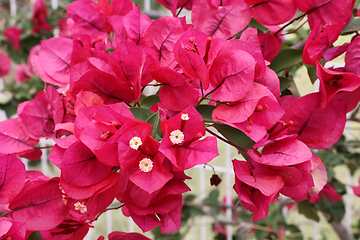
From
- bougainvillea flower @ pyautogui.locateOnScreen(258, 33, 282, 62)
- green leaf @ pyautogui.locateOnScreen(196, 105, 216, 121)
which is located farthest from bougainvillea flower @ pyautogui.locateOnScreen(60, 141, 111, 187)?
bougainvillea flower @ pyautogui.locateOnScreen(258, 33, 282, 62)

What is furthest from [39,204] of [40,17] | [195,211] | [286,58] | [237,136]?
[40,17]

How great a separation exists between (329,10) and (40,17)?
1276 millimetres

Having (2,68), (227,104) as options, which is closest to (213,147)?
(227,104)

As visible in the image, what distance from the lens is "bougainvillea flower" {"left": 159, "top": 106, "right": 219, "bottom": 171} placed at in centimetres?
26

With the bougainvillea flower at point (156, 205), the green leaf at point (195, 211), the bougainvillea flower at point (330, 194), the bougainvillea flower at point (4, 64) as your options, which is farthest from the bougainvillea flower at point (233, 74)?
the bougainvillea flower at point (4, 64)

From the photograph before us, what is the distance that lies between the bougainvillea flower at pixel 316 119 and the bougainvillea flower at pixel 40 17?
1.27 meters

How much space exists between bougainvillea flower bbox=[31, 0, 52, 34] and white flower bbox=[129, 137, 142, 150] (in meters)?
1.24

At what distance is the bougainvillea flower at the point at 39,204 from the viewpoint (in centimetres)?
33

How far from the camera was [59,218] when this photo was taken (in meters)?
0.33

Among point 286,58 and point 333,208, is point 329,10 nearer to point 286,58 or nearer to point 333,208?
point 286,58

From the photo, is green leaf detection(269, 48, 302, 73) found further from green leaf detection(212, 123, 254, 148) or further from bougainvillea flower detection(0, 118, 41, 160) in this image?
bougainvillea flower detection(0, 118, 41, 160)

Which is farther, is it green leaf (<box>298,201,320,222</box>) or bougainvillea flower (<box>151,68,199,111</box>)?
green leaf (<box>298,201,320,222</box>)

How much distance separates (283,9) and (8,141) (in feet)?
1.31

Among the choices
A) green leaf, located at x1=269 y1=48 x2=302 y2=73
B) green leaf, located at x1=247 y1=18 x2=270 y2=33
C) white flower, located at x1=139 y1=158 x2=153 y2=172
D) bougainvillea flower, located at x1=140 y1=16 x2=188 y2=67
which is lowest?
white flower, located at x1=139 y1=158 x2=153 y2=172
